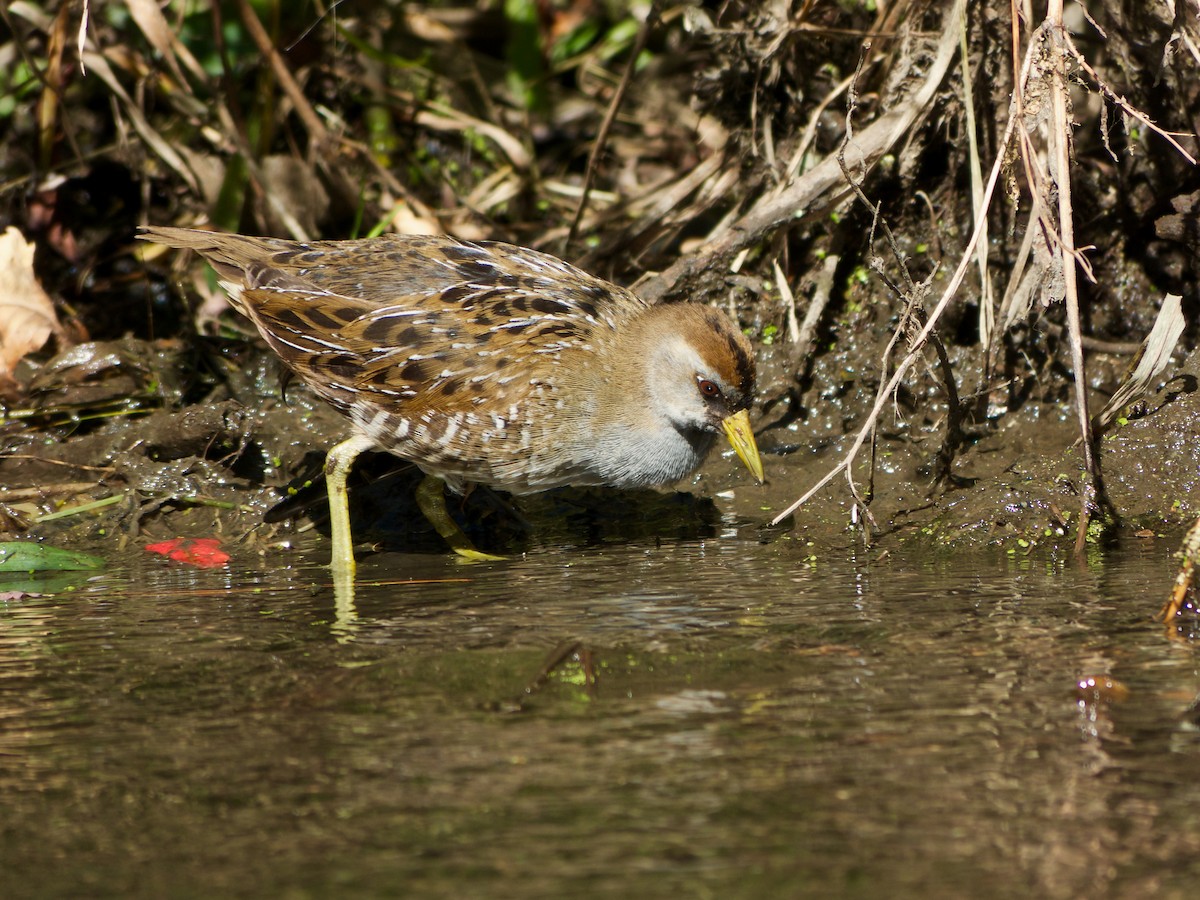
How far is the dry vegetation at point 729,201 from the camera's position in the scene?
192 inches

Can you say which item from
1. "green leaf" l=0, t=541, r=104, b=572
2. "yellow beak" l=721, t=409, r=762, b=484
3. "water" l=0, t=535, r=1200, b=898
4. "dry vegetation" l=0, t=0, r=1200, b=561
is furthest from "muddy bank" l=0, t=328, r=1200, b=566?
"water" l=0, t=535, r=1200, b=898

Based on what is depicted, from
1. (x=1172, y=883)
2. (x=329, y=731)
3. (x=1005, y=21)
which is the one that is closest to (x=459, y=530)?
(x=329, y=731)

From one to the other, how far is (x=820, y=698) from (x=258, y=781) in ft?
3.93

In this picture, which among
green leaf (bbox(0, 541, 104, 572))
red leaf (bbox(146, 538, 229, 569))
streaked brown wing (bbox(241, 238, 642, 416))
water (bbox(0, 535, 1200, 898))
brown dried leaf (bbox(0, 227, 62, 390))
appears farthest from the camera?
brown dried leaf (bbox(0, 227, 62, 390))

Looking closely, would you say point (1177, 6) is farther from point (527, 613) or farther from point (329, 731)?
point (329, 731)

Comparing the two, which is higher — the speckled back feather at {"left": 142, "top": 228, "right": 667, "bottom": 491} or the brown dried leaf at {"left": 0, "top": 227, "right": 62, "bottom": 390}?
the brown dried leaf at {"left": 0, "top": 227, "right": 62, "bottom": 390}

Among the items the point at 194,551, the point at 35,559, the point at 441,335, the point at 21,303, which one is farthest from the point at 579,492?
the point at 21,303

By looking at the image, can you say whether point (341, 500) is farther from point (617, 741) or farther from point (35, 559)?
point (617, 741)

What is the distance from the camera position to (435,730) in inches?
112

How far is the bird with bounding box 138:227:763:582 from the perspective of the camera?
188 inches

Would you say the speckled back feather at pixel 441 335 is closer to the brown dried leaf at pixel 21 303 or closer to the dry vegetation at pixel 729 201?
the dry vegetation at pixel 729 201

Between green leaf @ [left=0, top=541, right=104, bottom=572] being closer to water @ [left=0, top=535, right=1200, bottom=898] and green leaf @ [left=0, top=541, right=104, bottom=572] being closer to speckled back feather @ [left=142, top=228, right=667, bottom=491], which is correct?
water @ [left=0, top=535, right=1200, bottom=898]

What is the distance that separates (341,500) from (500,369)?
769 millimetres

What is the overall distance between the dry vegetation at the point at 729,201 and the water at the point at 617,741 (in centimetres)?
94
